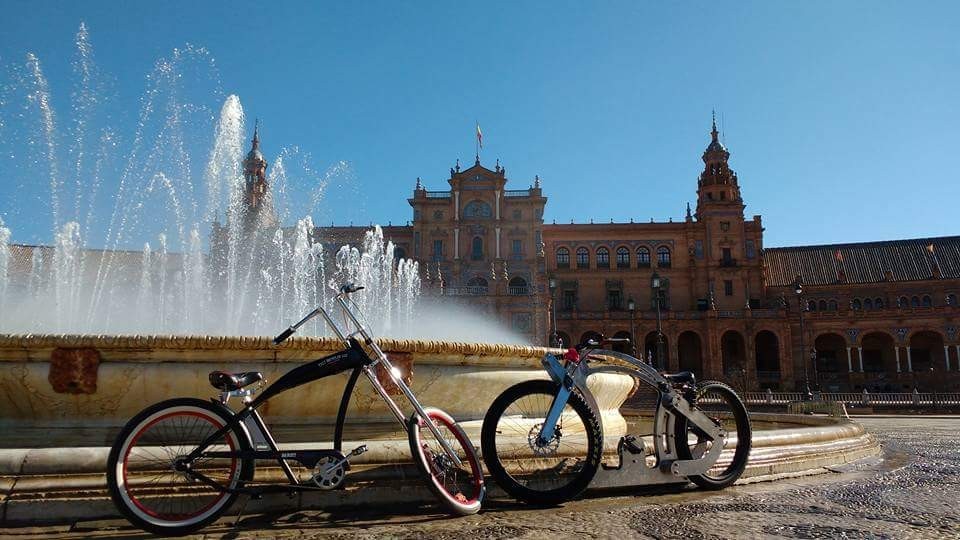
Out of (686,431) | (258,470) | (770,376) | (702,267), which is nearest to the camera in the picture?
(258,470)

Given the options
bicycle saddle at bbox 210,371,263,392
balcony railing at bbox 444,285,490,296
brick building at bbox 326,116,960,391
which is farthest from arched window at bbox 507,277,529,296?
bicycle saddle at bbox 210,371,263,392

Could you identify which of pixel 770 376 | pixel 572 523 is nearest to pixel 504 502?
pixel 572 523

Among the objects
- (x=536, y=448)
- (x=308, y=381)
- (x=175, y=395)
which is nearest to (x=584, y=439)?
(x=536, y=448)

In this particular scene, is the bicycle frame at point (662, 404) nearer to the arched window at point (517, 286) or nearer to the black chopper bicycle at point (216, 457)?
the black chopper bicycle at point (216, 457)

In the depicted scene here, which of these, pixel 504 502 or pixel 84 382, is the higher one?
pixel 84 382

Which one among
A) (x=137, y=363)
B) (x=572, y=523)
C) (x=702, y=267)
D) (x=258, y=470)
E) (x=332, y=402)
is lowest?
(x=572, y=523)

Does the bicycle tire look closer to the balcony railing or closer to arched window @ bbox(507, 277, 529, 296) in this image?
the balcony railing

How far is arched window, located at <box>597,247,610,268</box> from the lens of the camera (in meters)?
62.7

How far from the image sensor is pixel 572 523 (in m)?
3.79

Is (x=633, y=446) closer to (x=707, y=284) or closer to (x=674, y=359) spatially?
(x=674, y=359)

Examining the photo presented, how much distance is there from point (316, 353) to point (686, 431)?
2969 mm

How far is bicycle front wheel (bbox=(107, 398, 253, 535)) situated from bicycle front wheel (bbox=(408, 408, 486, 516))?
1005mm

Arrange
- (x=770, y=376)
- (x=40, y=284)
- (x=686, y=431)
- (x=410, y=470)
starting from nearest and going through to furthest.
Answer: (x=410, y=470), (x=686, y=431), (x=40, y=284), (x=770, y=376)

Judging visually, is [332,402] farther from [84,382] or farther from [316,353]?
[84,382]
